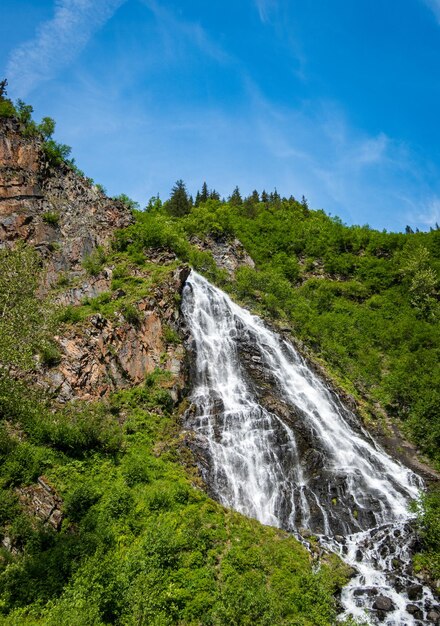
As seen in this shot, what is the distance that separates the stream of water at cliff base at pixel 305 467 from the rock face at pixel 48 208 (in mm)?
13130

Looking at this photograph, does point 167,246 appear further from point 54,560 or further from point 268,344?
point 54,560

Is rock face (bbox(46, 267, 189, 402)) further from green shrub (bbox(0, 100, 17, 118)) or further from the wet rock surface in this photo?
green shrub (bbox(0, 100, 17, 118))

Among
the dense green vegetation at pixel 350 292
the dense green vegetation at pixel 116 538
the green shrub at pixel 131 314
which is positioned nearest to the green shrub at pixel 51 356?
the dense green vegetation at pixel 116 538

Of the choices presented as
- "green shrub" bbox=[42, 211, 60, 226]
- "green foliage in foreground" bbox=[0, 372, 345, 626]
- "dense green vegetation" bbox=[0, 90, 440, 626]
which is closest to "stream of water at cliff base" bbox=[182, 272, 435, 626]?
"dense green vegetation" bbox=[0, 90, 440, 626]

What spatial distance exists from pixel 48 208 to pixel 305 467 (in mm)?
31988

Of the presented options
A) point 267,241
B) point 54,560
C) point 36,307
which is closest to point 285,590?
point 54,560

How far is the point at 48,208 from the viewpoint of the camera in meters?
37.7

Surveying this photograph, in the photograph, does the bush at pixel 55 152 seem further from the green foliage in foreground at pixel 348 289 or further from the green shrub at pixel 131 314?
the green shrub at pixel 131 314

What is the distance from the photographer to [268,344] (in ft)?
113

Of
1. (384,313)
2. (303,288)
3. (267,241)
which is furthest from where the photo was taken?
(267,241)

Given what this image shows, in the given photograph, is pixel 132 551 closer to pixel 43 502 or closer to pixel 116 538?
pixel 116 538

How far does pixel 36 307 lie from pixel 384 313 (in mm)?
43392

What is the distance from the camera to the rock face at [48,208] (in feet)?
114

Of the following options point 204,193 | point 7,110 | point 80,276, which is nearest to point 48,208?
point 80,276
